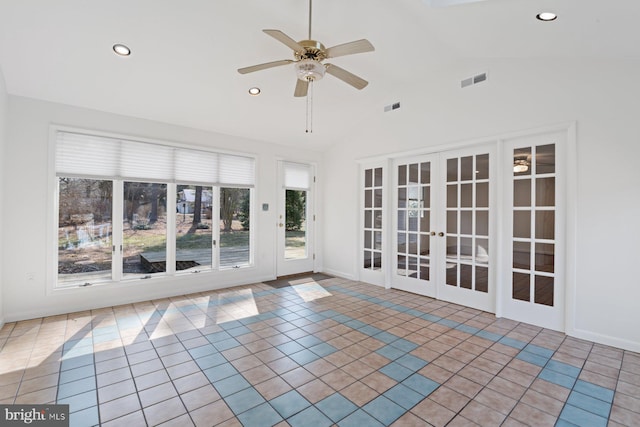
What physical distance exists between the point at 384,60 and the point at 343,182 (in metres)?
2.56

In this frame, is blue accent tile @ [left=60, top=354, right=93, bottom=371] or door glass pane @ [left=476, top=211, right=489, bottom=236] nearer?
blue accent tile @ [left=60, top=354, right=93, bottom=371]

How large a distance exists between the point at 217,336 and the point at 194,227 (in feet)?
7.47

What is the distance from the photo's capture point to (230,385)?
2.44 metres

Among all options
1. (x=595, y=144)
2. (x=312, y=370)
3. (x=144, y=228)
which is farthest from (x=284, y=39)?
(x=144, y=228)

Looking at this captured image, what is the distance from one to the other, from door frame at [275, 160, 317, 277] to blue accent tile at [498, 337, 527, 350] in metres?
3.92

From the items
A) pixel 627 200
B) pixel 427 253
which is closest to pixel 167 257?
pixel 427 253

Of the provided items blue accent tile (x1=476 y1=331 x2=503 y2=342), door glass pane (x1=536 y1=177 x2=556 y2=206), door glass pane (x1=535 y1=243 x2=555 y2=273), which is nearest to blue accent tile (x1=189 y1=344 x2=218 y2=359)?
blue accent tile (x1=476 y1=331 x2=503 y2=342)

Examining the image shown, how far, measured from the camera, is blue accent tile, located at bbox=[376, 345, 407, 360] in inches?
115

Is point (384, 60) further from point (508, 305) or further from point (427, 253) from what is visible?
point (508, 305)

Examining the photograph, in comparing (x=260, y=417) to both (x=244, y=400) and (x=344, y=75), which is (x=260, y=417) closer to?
(x=244, y=400)

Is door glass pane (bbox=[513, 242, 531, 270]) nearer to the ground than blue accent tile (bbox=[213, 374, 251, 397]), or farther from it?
farther from it

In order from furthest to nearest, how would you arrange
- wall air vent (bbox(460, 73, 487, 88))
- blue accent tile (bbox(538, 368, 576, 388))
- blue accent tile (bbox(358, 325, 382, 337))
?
wall air vent (bbox(460, 73, 487, 88)), blue accent tile (bbox(358, 325, 382, 337)), blue accent tile (bbox(538, 368, 576, 388))

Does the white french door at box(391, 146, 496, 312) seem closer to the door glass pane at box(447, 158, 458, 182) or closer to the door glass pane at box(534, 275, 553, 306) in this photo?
the door glass pane at box(447, 158, 458, 182)

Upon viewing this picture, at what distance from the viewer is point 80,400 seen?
88.1 inches
